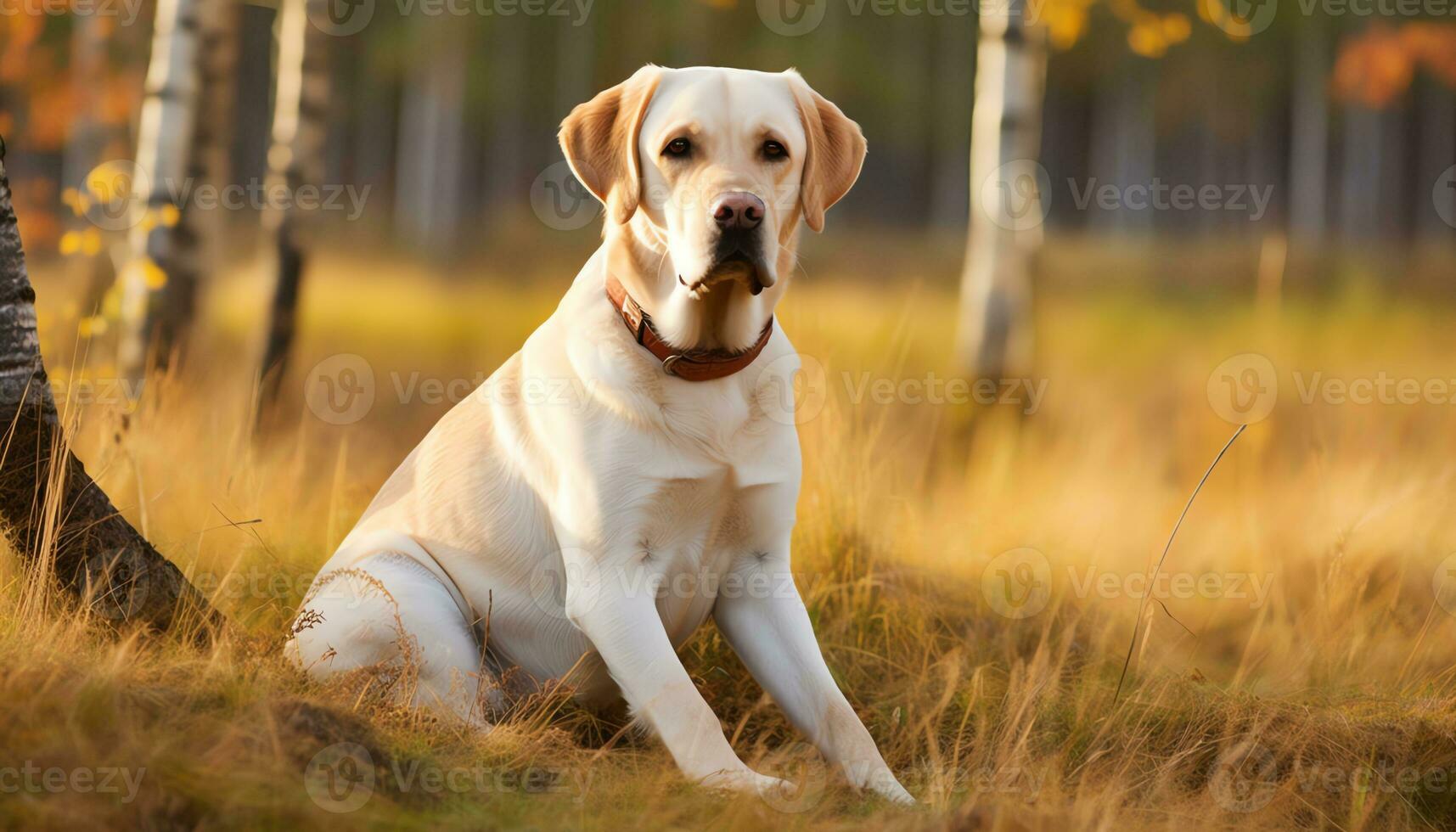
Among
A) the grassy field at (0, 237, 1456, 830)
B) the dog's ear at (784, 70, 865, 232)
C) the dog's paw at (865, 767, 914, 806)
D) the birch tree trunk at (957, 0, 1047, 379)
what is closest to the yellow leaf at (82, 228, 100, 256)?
the grassy field at (0, 237, 1456, 830)

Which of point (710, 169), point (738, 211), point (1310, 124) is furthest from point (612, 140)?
point (1310, 124)

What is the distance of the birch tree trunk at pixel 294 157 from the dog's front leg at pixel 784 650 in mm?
4226

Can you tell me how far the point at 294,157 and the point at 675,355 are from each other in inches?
181

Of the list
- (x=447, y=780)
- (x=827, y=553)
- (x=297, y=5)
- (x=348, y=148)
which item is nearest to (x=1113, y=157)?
(x=348, y=148)

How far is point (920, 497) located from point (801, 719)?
193cm

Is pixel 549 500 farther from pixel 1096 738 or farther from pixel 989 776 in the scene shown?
pixel 1096 738

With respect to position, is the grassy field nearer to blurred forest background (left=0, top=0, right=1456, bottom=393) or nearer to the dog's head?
the dog's head

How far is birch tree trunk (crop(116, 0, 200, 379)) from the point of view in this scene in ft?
19.1

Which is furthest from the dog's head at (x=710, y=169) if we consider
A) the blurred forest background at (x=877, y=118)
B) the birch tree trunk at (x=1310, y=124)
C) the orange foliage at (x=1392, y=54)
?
the birch tree trunk at (x=1310, y=124)

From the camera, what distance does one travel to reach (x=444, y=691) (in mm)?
2764

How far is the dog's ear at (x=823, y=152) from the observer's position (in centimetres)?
283

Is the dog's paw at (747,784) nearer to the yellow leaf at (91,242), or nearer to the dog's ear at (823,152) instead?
the dog's ear at (823,152)

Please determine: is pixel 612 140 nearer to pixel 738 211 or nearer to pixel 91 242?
pixel 738 211

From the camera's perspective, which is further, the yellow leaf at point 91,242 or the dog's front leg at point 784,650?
the yellow leaf at point 91,242
